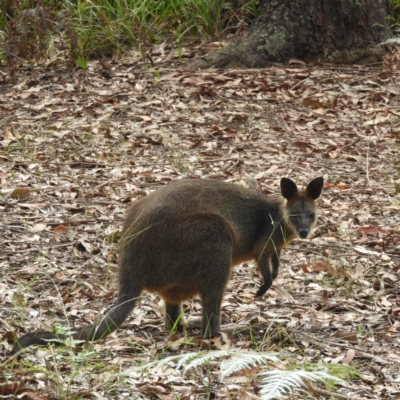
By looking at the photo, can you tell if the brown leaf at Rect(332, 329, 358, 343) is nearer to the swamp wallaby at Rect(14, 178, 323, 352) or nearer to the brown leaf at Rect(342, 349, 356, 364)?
the brown leaf at Rect(342, 349, 356, 364)

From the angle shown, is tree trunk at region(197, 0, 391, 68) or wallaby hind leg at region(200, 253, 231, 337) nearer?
wallaby hind leg at region(200, 253, 231, 337)

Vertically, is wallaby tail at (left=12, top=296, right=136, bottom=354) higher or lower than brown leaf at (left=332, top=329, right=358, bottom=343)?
higher

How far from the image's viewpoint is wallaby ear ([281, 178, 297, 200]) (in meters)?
5.47

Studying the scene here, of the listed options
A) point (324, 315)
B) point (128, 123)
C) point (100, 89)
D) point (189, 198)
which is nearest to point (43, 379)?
point (189, 198)

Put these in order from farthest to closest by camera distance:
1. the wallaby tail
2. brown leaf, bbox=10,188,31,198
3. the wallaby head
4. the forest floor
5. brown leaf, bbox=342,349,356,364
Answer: brown leaf, bbox=10,188,31,198
the wallaby head
brown leaf, bbox=342,349,356,364
the forest floor
the wallaby tail

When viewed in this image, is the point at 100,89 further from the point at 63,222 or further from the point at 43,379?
the point at 43,379

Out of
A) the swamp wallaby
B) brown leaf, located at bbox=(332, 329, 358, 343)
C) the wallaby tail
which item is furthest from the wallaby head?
the wallaby tail

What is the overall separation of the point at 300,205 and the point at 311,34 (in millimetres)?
4734

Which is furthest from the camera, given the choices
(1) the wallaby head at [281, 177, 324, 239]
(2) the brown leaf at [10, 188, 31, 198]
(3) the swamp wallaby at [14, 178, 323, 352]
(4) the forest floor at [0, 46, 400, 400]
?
(2) the brown leaf at [10, 188, 31, 198]

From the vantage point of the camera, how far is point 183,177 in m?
7.30

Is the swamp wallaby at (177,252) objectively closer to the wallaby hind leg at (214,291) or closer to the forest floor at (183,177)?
the wallaby hind leg at (214,291)

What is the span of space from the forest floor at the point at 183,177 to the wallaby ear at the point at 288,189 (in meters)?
0.61

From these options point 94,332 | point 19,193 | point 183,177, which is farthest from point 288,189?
point 19,193

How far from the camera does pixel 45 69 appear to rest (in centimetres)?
989
